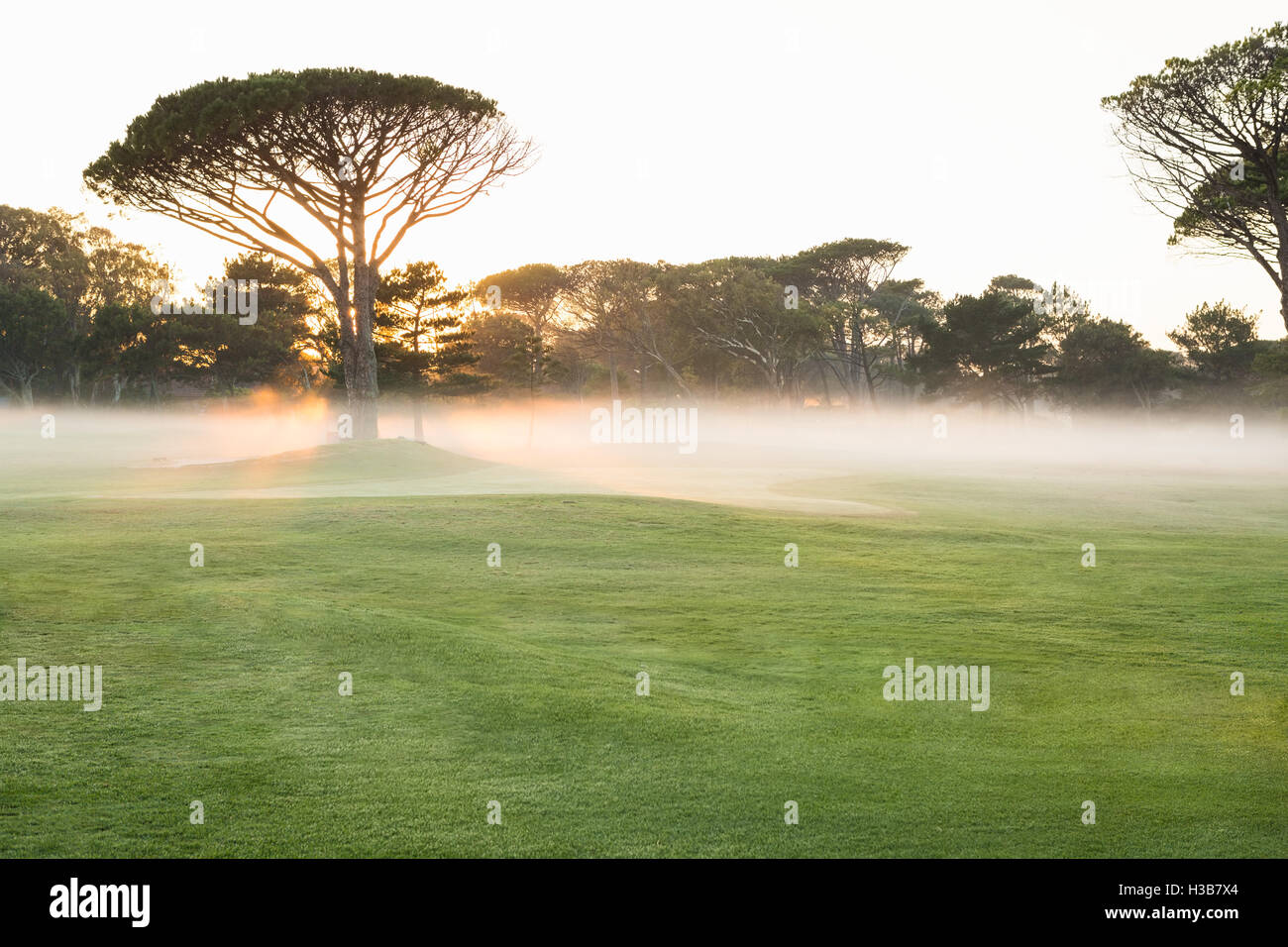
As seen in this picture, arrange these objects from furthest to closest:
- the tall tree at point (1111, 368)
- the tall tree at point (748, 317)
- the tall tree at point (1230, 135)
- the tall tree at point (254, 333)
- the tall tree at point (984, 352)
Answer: the tall tree at point (254, 333) < the tall tree at point (1111, 368) < the tall tree at point (984, 352) < the tall tree at point (748, 317) < the tall tree at point (1230, 135)

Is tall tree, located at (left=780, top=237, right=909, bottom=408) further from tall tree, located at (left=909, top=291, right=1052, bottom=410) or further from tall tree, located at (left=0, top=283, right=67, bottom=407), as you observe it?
tall tree, located at (left=0, top=283, right=67, bottom=407)

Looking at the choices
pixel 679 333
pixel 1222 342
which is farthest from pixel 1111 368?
pixel 679 333

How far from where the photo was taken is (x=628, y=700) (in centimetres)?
912

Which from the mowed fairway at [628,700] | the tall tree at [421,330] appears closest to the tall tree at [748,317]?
the tall tree at [421,330]

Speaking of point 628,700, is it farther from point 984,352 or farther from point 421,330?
point 984,352

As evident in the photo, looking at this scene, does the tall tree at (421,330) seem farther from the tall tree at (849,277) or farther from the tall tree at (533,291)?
the tall tree at (849,277)

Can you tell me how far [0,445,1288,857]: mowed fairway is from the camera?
663 cm

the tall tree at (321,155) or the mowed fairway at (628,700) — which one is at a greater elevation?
the tall tree at (321,155)

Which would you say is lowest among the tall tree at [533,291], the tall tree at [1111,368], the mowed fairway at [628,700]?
the mowed fairway at [628,700]

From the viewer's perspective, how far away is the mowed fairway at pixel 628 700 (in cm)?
663
